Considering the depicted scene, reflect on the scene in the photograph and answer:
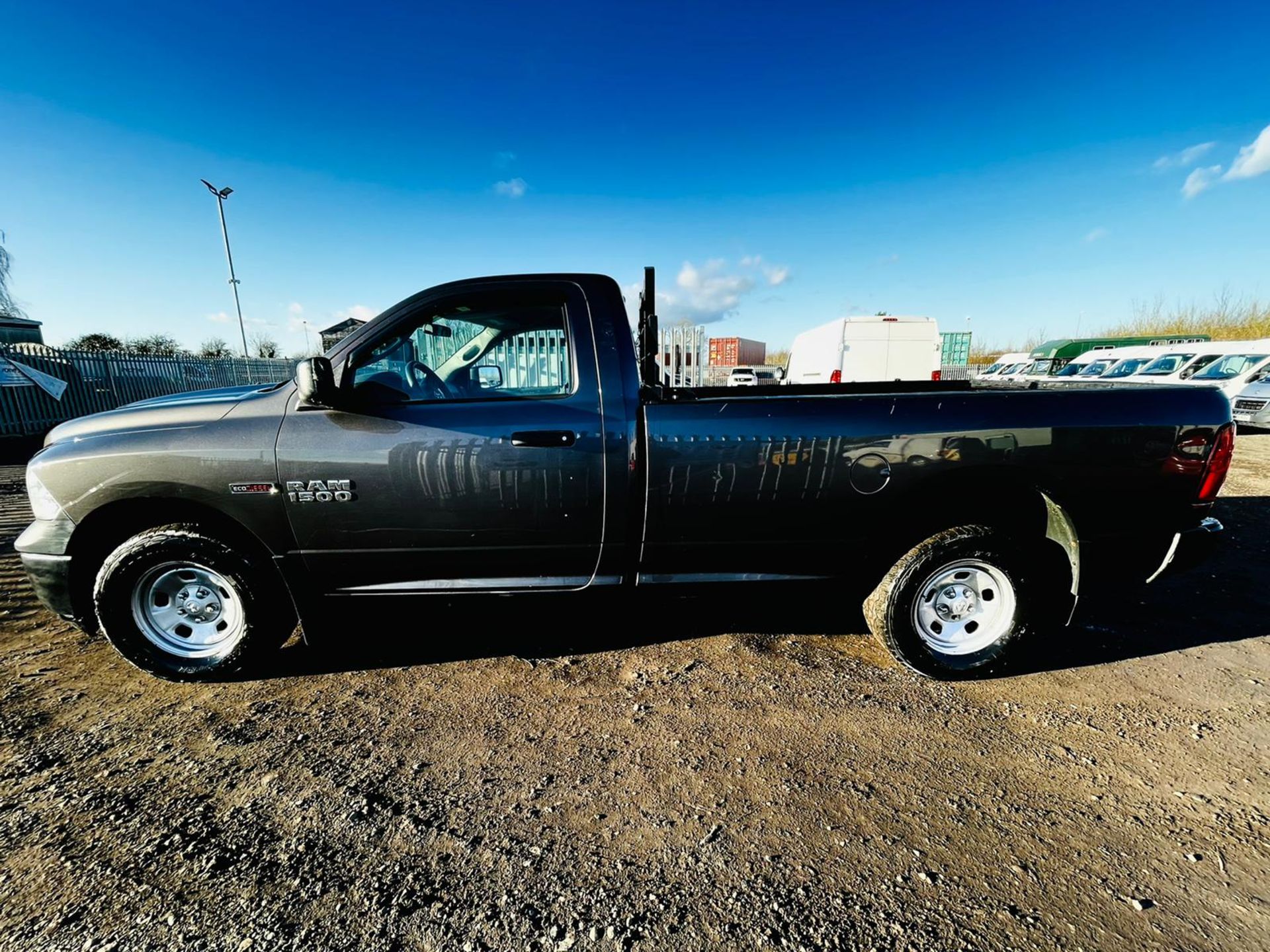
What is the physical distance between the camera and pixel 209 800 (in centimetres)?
199

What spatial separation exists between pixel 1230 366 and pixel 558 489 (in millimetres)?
17732

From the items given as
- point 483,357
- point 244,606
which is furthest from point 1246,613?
point 244,606

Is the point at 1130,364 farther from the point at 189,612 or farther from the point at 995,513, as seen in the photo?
the point at 189,612

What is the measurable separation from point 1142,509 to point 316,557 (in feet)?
13.4

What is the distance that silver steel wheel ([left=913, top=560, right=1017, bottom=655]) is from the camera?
284cm

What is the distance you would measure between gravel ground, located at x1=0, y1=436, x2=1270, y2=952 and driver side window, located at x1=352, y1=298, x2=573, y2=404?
1191 mm

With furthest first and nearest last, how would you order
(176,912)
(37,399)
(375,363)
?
(37,399)
(375,363)
(176,912)

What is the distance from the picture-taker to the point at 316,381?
2.39 meters

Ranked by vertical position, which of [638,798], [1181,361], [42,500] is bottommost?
[638,798]

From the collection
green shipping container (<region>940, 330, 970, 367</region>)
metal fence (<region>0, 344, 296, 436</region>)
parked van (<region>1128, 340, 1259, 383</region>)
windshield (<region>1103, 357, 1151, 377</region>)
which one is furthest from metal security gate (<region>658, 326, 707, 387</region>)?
Answer: green shipping container (<region>940, 330, 970, 367</region>)

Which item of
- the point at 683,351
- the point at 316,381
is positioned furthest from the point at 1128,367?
the point at 316,381

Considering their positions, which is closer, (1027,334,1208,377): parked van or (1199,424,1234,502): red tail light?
(1199,424,1234,502): red tail light

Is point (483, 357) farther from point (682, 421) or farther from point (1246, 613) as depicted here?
point (1246, 613)

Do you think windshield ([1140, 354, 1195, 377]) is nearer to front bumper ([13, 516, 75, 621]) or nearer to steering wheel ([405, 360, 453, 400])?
steering wheel ([405, 360, 453, 400])
